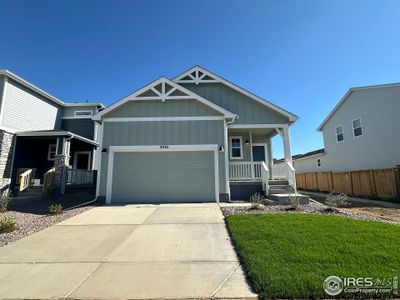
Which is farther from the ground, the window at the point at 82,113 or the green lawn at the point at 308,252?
the window at the point at 82,113

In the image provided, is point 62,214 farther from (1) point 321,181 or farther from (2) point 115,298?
(1) point 321,181

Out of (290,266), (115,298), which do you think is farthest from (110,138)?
(290,266)

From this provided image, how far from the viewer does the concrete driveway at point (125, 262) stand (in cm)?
323

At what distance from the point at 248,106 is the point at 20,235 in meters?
11.4

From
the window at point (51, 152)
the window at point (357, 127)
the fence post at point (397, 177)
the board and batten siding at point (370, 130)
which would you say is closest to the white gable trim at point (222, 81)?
the fence post at point (397, 177)

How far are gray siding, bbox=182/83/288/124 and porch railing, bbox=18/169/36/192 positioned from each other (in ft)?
34.0

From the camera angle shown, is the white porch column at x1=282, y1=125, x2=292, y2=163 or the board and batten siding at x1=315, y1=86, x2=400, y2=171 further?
the board and batten siding at x1=315, y1=86, x2=400, y2=171

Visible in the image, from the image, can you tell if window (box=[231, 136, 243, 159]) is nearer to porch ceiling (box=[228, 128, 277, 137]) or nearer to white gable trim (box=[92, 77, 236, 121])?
porch ceiling (box=[228, 128, 277, 137])

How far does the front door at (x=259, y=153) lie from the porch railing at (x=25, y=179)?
520 inches

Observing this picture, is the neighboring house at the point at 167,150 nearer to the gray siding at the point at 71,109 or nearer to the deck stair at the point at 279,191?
the deck stair at the point at 279,191

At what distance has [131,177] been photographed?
10.9m

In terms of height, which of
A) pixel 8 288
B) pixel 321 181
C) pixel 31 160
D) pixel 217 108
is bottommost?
pixel 8 288

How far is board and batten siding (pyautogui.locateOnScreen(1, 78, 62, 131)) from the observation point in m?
13.3

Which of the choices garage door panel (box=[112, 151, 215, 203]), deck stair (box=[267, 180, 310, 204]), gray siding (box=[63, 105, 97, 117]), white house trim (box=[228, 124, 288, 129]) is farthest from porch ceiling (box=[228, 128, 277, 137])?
gray siding (box=[63, 105, 97, 117])
